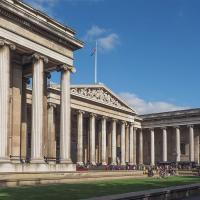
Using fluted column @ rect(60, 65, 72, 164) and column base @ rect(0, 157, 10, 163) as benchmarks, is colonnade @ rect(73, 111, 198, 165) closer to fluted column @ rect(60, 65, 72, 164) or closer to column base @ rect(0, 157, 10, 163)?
fluted column @ rect(60, 65, 72, 164)

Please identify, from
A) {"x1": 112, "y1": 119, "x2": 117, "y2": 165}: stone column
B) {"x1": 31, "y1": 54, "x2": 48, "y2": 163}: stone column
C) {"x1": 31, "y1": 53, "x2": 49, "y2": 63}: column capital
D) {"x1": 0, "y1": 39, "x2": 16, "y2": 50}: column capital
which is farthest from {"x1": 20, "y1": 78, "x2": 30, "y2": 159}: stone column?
{"x1": 112, "y1": 119, "x2": 117, "y2": 165}: stone column

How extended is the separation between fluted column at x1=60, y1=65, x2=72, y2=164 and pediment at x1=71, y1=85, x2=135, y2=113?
30238mm

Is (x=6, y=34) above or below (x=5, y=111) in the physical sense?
above

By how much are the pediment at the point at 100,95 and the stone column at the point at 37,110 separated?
113ft

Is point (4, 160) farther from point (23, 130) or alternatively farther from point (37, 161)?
point (23, 130)

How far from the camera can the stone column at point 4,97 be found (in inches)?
1451

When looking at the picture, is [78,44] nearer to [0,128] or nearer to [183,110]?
[0,128]

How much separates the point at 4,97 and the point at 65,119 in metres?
9.86

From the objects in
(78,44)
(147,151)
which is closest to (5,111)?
(78,44)

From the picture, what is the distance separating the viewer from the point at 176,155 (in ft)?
331

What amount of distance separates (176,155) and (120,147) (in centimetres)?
1498

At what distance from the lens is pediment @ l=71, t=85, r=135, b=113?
7976 cm

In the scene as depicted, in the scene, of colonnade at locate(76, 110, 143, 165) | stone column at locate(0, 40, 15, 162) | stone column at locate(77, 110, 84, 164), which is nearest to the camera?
stone column at locate(0, 40, 15, 162)

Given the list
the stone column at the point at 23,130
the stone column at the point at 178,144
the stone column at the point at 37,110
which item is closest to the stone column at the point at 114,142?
the stone column at the point at 178,144
